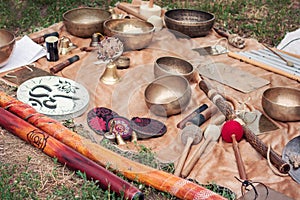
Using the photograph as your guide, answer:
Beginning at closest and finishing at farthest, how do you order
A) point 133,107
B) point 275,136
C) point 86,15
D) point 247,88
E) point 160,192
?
point 160,192 < point 275,136 < point 133,107 < point 247,88 < point 86,15

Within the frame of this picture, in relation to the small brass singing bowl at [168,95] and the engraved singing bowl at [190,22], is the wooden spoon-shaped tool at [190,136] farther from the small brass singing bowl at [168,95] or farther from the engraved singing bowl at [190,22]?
the engraved singing bowl at [190,22]

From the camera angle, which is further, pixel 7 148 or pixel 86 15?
pixel 86 15

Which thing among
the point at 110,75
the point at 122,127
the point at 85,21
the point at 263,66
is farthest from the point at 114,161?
the point at 85,21

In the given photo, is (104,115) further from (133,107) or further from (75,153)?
(75,153)

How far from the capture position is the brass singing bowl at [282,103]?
304 cm

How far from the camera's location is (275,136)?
298 centimetres

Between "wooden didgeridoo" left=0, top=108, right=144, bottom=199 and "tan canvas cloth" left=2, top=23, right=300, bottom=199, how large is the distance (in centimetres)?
35

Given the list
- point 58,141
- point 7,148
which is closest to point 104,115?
point 58,141

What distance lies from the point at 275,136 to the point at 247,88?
0.62 meters

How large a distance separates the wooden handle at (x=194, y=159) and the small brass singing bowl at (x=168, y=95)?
0.37 metres

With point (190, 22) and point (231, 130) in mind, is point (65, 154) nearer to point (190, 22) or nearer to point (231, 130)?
point (231, 130)

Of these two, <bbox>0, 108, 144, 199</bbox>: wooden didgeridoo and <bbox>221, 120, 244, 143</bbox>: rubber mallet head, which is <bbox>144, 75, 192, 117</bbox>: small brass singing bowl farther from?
<bbox>0, 108, 144, 199</bbox>: wooden didgeridoo

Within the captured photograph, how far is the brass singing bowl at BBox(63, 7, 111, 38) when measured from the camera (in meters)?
4.16

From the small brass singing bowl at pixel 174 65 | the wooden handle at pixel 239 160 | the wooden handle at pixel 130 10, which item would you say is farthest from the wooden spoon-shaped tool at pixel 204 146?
the wooden handle at pixel 130 10
